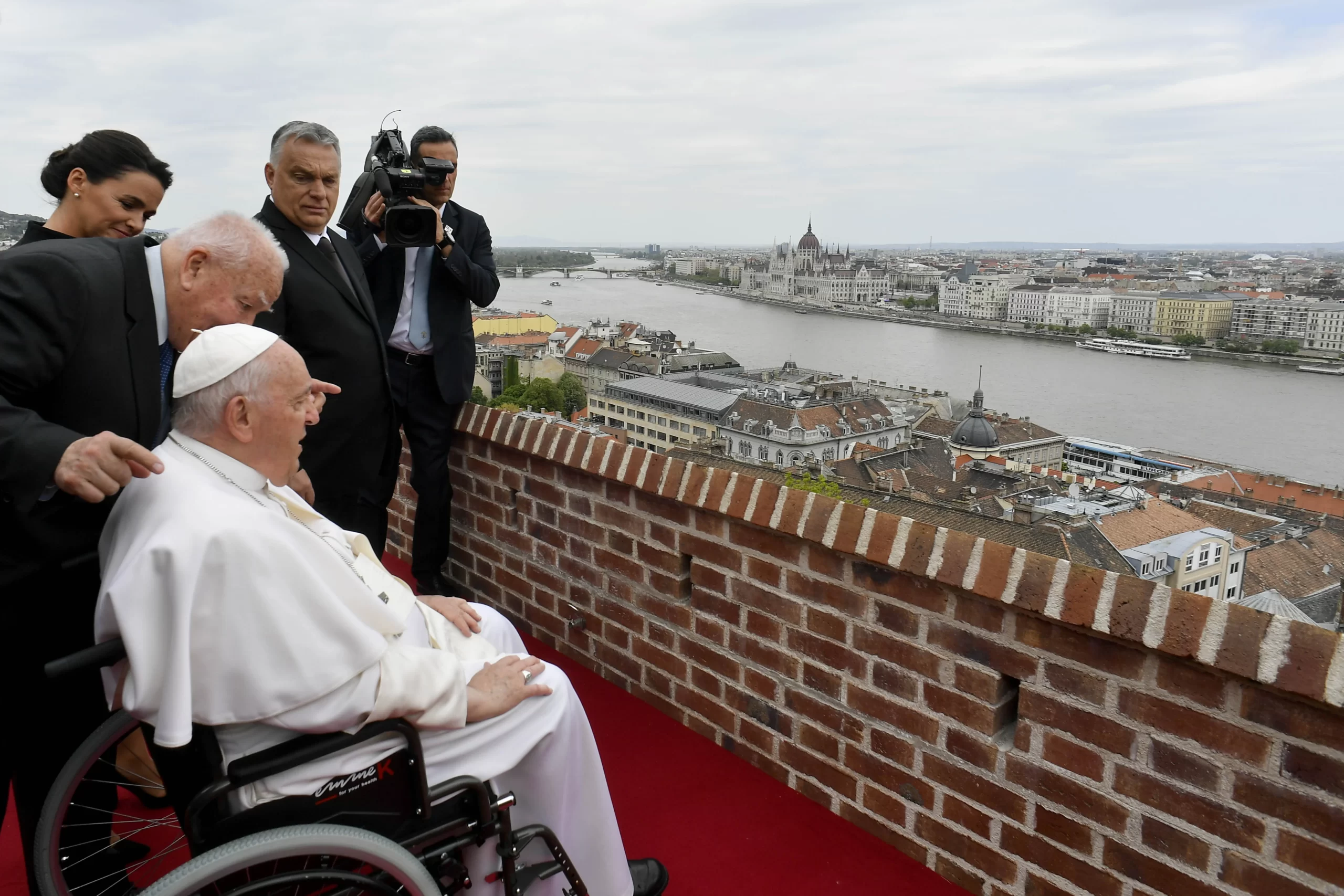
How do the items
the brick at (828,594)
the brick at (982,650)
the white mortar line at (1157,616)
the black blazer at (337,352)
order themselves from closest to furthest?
1. the white mortar line at (1157,616)
2. the brick at (982,650)
3. the brick at (828,594)
4. the black blazer at (337,352)

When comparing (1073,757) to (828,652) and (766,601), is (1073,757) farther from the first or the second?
(766,601)

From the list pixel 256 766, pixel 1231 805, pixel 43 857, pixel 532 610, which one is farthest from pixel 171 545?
pixel 532 610

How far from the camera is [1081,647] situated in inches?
53.6

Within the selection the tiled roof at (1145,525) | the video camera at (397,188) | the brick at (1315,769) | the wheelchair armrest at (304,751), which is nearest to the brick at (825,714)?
the brick at (1315,769)

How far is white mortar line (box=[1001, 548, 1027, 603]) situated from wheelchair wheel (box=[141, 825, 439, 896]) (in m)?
0.89

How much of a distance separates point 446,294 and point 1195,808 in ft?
6.55

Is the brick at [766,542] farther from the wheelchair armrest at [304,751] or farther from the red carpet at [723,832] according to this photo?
the wheelchair armrest at [304,751]

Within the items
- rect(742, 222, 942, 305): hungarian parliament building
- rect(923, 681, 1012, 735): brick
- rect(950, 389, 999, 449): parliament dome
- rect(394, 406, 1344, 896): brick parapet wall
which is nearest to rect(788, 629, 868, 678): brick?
rect(394, 406, 1344, 896): brick parapet wall

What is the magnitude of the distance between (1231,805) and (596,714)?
1.30 metres

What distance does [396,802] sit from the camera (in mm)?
1186

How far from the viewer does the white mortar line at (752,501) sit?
71.6 inches

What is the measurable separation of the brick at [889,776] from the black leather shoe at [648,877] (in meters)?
0.42

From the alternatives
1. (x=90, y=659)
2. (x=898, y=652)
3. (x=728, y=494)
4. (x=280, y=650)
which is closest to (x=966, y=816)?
(x=898, y=652)

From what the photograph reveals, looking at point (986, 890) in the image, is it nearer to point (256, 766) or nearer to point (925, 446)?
point (256, 766)
